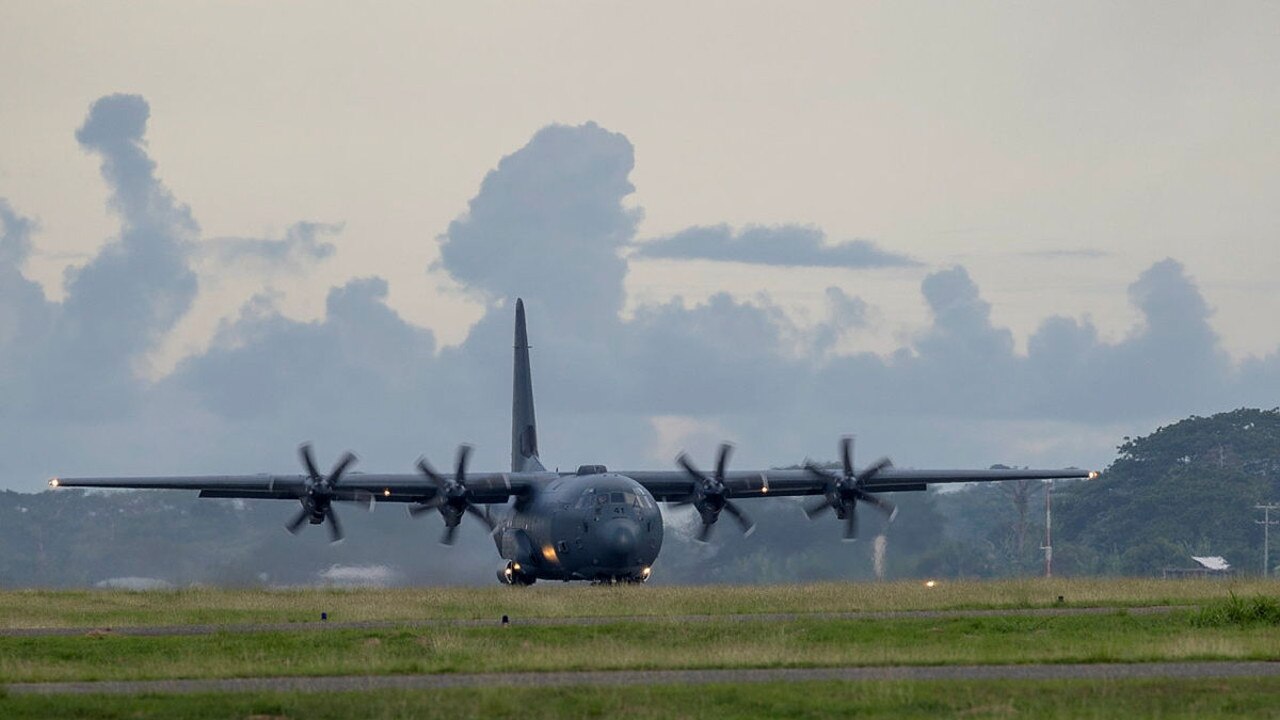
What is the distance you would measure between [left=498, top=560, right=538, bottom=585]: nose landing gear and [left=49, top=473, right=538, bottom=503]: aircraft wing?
243 centimetres

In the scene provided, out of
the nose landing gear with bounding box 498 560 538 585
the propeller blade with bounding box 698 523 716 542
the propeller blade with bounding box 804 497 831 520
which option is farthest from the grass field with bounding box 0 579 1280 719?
the propeller blade with bounding box 804 497 831 520

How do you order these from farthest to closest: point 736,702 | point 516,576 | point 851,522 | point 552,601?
1. point 851,522
2. point 516,576
3. point 552,601
4. point 736,702

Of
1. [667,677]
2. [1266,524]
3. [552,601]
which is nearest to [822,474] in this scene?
[552,601]

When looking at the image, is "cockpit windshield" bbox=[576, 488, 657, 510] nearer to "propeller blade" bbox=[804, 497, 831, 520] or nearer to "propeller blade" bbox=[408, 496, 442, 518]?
"propeller blade" bbox=[408, 496, 442, 518]

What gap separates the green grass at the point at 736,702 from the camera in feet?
87.2

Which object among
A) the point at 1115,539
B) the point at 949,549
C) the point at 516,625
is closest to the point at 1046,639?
the point at 516,625

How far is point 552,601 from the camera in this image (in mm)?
52344

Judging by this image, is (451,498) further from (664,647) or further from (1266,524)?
(1266,524)

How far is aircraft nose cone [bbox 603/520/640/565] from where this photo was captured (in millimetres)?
59469

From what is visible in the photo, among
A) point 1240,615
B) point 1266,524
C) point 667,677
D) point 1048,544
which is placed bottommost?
point 667,677

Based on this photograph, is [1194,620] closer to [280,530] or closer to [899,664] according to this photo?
[899,664]

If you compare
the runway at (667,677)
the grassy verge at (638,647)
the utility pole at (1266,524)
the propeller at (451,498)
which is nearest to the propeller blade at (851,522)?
the propeller at (451,498)

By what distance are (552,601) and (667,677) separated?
70.1 feet

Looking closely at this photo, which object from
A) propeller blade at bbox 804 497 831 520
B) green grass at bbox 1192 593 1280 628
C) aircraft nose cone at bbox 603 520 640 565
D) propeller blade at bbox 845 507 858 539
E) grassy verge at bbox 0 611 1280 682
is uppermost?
propeller blade at bbox 804 497 831 520
